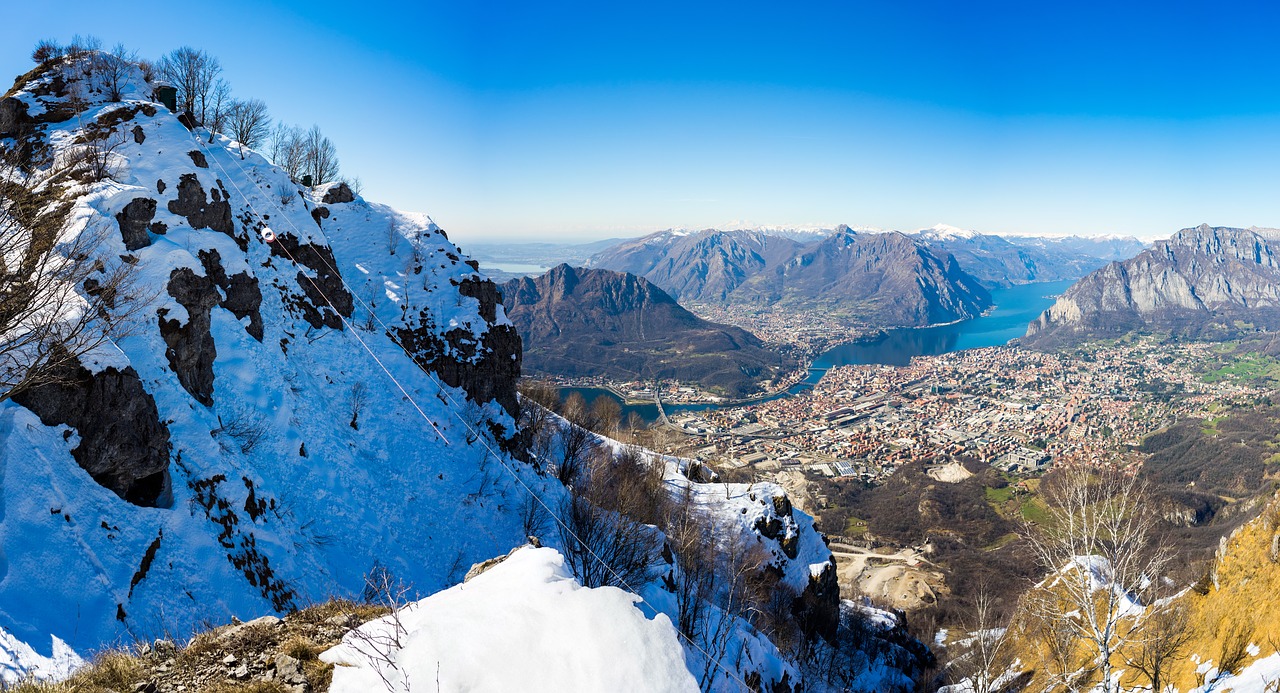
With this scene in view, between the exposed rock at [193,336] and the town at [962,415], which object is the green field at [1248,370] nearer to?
the town at [962,415]

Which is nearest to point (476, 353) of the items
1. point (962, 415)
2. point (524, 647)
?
point (524, 647)

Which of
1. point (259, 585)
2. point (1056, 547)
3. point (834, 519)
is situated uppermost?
point (1056, 547)

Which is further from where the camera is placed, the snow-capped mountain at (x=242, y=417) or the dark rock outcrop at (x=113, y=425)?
the dark rock outcrop at (x=113, y=425)

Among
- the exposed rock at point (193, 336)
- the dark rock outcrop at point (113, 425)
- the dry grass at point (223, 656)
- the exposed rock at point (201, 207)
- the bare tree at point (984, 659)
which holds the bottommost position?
the bare tree at point (984, 659)

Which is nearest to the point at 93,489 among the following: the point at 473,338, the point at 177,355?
the point at 177,355

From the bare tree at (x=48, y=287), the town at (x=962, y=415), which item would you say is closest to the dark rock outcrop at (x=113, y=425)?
the bare tree at (x=48, y=287)

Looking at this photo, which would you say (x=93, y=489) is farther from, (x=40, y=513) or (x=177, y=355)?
(x=177, y=355)

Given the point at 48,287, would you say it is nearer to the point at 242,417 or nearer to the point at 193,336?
the point at 193,336
